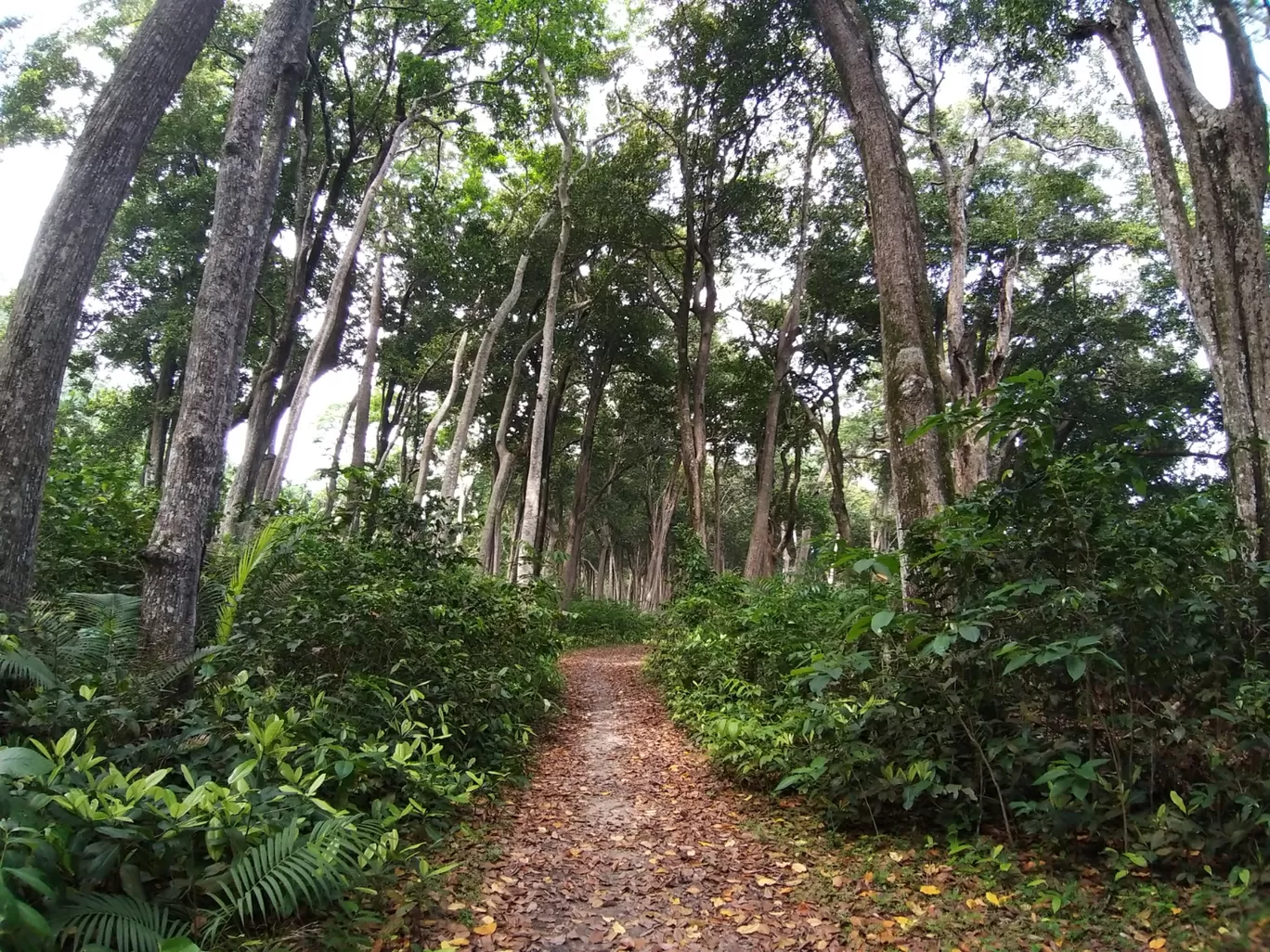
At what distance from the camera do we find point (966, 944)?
2723mm

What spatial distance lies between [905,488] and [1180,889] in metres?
2.67

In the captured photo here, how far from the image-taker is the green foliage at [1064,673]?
3.01 meters

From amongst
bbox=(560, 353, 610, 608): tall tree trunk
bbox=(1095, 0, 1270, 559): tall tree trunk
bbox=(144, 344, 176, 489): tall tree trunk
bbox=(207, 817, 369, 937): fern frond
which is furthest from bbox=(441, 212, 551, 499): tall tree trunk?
bbox=(1095, 0, 1270, 559): tall tree trunk

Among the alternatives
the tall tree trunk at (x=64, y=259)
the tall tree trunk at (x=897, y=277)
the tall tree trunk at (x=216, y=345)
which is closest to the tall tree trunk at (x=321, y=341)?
the tall tree trunk at (x=216, y=345)

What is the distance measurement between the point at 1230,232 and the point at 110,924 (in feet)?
23.4

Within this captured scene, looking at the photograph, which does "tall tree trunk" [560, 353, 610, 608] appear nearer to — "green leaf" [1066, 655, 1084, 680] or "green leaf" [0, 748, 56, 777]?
"green leaf" [1066, 655, 1084, 680]

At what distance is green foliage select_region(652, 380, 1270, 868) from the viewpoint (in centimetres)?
301

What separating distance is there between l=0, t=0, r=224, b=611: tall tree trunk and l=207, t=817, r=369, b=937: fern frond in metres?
2.61

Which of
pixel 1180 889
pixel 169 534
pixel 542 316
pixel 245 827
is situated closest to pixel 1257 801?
pixel 1180 889

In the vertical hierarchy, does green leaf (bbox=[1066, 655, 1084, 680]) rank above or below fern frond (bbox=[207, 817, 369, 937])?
above

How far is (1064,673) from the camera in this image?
11.3ft

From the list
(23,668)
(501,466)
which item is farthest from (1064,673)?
(501,466)

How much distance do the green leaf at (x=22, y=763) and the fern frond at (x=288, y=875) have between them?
28.5 inches

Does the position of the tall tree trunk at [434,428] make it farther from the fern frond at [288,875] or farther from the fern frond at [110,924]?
the fern frond at [110,924]
